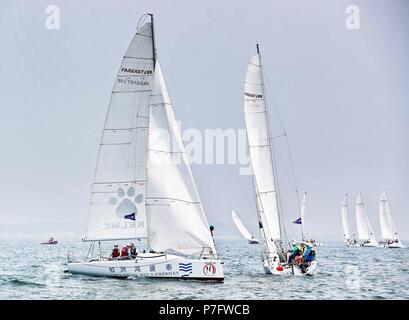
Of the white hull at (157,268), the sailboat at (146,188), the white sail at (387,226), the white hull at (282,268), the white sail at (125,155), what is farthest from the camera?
the white sail at (387,226)

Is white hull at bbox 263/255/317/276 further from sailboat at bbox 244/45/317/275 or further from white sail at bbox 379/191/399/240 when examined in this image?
white sail at bbox 379/191/399/240

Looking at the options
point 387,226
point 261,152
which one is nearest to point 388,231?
point 387,226

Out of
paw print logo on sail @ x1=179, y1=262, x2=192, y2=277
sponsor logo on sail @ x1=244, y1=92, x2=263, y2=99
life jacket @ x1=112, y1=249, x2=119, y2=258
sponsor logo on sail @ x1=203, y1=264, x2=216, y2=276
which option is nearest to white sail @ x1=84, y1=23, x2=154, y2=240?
life jacket @ x1=112, y1=249, x2=119, y2=258

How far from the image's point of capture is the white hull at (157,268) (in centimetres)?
1666

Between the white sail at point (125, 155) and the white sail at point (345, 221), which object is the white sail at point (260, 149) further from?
the white sail at point (345, 221)

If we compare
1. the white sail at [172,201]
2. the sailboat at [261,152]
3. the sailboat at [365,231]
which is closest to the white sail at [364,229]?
the sailboat at [365,231]

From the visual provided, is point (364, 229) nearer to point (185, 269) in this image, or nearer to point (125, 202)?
point (125, 202)

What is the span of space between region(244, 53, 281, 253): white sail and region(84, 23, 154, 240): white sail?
444 centimetres

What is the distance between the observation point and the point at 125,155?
19406 millimetres
